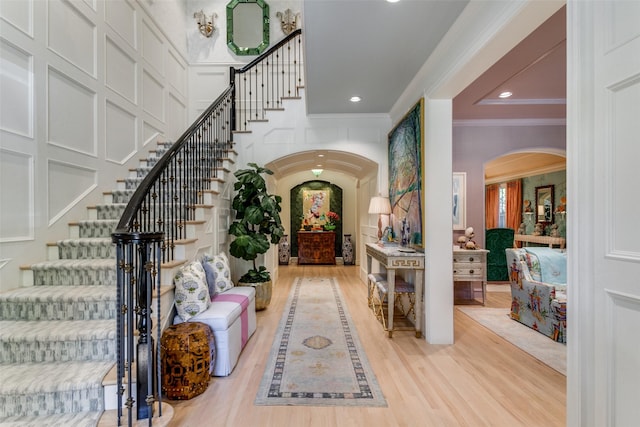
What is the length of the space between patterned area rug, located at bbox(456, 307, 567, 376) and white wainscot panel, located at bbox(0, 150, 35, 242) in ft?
15.5

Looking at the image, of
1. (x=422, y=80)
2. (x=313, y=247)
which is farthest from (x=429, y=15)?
(x=313, y=247)

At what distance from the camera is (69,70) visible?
10.4 ft

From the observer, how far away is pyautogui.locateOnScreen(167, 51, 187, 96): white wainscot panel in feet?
17.3

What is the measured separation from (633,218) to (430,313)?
2.36m

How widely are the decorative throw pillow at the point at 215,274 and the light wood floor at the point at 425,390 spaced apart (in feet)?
2.20

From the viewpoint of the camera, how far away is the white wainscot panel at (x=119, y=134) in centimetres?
377

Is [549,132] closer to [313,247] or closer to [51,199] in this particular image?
[313,247]

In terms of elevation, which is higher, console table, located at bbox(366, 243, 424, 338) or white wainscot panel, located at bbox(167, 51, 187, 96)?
white wainscot panel, located at bbox(167, 51, 187, 96)

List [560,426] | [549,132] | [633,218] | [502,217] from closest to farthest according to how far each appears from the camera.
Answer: [633,218], [560,426], [549,132], [502,217]

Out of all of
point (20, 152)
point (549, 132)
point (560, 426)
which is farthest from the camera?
point (549, 132)

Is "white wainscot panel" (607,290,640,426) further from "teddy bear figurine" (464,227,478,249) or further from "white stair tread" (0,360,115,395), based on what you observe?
"teddy bear figurine" (464,227,478,249)

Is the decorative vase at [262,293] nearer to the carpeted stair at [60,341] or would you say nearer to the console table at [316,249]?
the carpeted stair at [60,341]

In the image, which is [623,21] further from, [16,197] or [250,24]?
[250,24]

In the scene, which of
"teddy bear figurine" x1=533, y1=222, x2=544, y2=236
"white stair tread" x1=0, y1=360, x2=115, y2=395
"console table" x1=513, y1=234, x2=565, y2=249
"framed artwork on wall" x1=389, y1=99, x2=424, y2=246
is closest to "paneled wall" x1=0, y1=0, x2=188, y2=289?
"white stair tread" x1=0, y1=360, x2=115, y2=395
